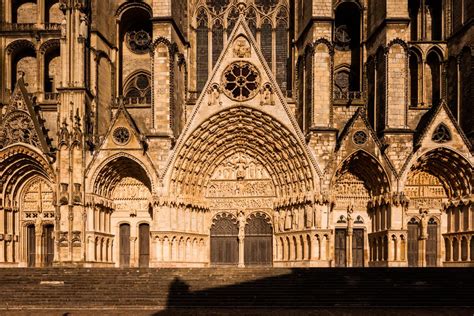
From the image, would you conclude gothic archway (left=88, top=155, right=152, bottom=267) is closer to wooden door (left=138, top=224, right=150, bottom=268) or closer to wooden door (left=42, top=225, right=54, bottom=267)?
wooden door (left=138, top=224, right=150, bottom=268)

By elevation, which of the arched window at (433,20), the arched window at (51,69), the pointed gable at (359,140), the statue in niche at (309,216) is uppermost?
the arched window at (433,20)

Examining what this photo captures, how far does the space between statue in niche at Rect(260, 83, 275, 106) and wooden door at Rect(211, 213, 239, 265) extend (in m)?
5.31

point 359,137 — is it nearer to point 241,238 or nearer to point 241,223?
point 241,223

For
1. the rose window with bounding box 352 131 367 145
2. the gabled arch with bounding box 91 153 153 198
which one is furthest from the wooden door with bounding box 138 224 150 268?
the rose window with bounding box 352 131 367 145

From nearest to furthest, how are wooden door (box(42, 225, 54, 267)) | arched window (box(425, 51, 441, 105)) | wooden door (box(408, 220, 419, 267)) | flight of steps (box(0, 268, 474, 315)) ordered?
flight of steps (box(0, 268, 474, 315)) < wooden door (box(408, 220, 419, 267)) < wooden door (box(42, 225, 54, 267)) < arched window (box(425, 51, 441, 105))

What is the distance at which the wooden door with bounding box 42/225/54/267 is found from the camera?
23766 millimetres

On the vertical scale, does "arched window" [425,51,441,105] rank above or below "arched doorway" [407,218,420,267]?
above

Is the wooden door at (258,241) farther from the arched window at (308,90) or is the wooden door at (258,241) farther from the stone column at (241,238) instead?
the arched window at (308,90)

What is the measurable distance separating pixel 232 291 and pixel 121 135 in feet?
27.9

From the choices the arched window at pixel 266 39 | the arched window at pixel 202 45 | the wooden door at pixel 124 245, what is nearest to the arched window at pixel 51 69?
the arched window at pixel 202 45

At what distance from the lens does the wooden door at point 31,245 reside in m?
23.8

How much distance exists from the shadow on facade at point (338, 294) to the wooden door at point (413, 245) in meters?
4.52

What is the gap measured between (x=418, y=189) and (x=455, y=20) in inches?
295

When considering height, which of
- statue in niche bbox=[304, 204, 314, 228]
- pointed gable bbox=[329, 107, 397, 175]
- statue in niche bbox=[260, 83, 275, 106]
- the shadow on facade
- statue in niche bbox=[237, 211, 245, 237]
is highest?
statue in niche bbox=[260, 83, 275, 106]
